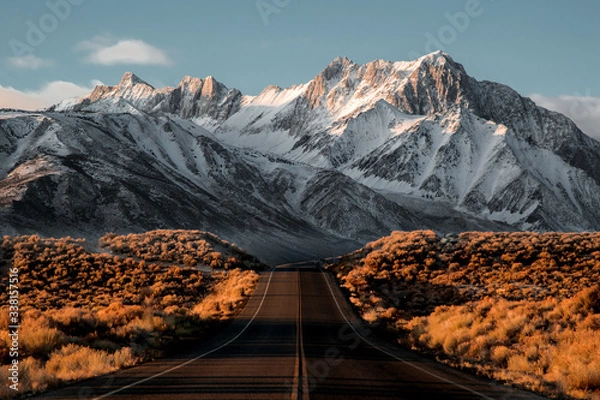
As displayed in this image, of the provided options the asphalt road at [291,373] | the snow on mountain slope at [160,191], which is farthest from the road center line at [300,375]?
the snow on mountain slope at [160,191]

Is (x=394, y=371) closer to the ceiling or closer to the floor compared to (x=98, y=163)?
closer to the floor

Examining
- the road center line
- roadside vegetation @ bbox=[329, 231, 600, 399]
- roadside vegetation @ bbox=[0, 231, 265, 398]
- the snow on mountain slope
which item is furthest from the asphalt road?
the snow on mountain slope

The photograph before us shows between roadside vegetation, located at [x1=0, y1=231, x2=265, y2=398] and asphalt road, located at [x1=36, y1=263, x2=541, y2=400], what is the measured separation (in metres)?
1.33

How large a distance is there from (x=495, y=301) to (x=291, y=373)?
54.9 ft

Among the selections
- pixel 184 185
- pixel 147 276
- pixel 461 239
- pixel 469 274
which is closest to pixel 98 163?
pixel 184 185

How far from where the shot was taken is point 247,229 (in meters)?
127

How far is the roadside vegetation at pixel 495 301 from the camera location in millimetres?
14070

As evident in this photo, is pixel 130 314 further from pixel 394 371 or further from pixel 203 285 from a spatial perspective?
pixel 203 285

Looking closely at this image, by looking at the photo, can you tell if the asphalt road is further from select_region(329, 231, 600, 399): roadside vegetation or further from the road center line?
select_region(329, 231, 600, 399): roadside vegetation

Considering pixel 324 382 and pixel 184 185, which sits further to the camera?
pixel 184 185

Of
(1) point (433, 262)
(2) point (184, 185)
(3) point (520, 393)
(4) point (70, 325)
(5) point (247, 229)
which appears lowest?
(3) point (520, 393)

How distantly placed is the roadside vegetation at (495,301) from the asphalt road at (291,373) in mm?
1721

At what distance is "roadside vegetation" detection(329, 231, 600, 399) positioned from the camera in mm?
14070

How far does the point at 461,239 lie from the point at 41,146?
336ft
